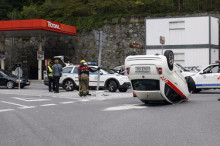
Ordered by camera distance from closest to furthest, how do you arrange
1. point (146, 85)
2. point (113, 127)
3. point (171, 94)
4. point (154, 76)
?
point (113, 127)
point (154, 76)
point (146, 85)
point (171, 94)

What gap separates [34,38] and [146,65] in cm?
3318

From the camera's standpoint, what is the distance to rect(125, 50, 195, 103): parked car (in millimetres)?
12133

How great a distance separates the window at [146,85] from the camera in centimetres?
1238

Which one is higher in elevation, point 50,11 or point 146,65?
point 50,11

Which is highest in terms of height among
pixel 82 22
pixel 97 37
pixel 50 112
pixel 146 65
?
pixel 82 22

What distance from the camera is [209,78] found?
18.9 metres

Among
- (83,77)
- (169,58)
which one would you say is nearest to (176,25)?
(83,77)

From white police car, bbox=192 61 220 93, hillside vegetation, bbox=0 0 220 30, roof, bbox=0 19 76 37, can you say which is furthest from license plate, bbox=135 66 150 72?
hillside vegetation, bbox=0 0 220 30

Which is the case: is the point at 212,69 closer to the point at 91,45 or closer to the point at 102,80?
the point at 102,80

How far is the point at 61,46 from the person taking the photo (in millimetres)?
42625

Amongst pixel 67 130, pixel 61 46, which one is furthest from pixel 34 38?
pixel 67 130

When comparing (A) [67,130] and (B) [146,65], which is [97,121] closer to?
(A) [67,130]

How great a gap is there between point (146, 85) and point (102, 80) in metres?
9.10

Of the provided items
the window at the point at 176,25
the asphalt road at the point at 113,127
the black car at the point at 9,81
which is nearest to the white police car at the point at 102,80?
the black car at the point at 9,81
